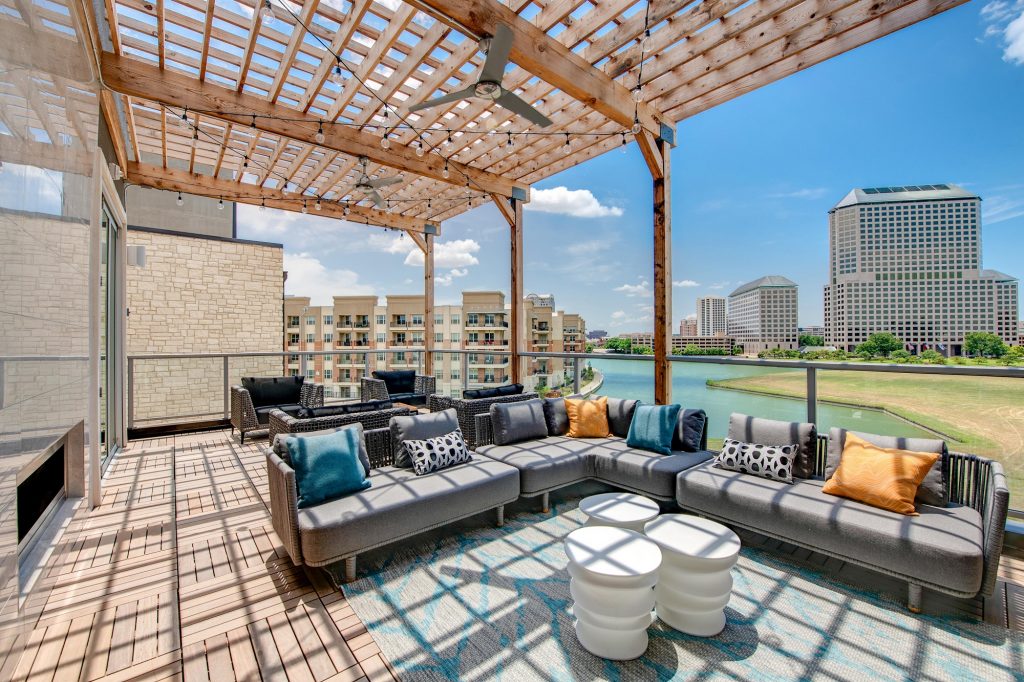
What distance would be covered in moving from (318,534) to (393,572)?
531 mm

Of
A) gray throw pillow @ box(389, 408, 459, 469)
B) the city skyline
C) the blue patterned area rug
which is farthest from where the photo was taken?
the city skyline

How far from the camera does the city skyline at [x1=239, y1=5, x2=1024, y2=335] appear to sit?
897 centimetres

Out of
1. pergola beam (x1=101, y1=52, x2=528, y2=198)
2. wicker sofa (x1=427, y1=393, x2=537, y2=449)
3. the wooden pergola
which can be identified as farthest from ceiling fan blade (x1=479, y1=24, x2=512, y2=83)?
wicker sofa (x1=427, y1=393, x2=537, y2=449)

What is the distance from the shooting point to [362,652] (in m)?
1.94

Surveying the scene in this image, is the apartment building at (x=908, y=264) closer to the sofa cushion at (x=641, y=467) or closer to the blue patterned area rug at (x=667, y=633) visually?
the sofa cushion at (x=641, y=467)

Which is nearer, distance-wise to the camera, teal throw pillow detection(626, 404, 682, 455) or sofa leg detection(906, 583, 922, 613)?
sofa leg detection(906, 583, 922, 613)

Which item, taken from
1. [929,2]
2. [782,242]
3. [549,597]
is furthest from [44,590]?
[782,242]

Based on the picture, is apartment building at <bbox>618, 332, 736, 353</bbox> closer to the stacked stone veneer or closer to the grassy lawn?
the grassy lawn

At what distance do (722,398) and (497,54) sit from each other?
330 cm

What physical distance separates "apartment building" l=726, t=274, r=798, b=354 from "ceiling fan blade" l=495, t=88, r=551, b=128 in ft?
9.54

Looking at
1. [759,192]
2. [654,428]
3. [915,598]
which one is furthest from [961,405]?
[759,192]

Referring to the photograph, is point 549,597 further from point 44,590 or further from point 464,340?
point 464,340

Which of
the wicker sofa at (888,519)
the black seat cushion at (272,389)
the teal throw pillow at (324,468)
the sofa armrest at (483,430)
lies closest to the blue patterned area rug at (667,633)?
the wicker sofa at (888,519)

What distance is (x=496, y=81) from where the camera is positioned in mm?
2889
